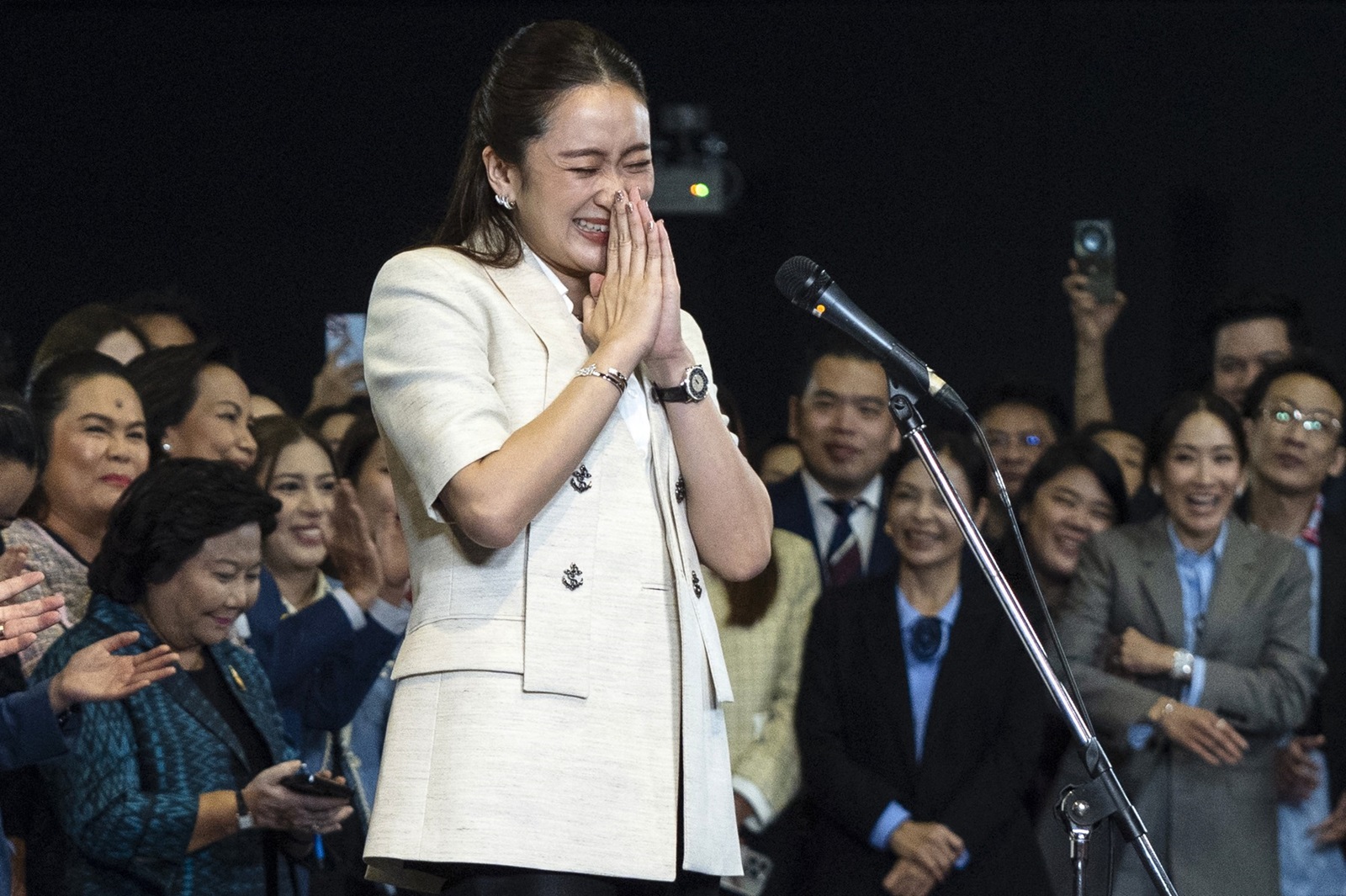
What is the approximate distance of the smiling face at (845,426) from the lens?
423cm

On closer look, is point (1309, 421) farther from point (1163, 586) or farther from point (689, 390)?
point (689, 390)

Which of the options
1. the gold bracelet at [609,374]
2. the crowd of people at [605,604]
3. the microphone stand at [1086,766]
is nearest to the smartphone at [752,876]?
the crowd of people at [605,604]

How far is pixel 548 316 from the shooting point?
5.76 ft

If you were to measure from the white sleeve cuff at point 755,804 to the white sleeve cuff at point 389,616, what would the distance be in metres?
0.79

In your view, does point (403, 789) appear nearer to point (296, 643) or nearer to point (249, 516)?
point (249, 516)

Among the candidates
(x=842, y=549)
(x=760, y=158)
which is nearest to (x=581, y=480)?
(x=842, y=549)

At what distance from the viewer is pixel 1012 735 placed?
139 inches

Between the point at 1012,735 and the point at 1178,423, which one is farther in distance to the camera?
the point at 1178,423

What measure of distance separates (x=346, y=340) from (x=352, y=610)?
2377 millimetres

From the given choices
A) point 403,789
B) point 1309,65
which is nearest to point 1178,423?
point 403,789

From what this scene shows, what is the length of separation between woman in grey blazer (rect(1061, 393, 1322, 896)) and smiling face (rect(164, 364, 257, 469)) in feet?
6.22

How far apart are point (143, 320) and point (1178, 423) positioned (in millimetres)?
2852

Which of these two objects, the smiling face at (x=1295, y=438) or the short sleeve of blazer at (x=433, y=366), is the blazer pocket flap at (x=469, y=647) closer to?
the short sleeve of blazer at (x=433, y=366)

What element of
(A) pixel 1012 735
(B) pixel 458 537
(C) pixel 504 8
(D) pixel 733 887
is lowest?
(D) pixel 733 887
